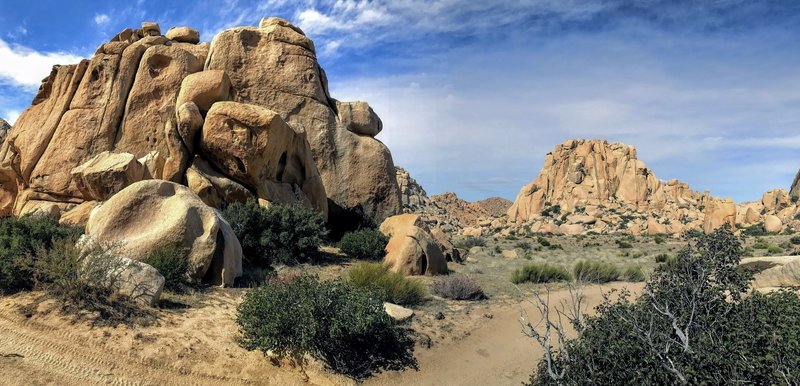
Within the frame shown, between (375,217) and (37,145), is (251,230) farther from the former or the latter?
(37,145)

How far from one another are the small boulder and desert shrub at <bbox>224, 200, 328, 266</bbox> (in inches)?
204

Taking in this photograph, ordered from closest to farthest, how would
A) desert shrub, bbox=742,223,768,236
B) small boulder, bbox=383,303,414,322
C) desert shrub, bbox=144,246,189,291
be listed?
desert shrub, bbox=144,246,189,291 < small boulder, bbox=383,303,414,322 < desert shrub, bbox=742,223,768,236

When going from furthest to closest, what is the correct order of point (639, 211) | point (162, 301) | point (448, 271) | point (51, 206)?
point (639, 211), point (448, 271), point (51, 206), point (162, 301)

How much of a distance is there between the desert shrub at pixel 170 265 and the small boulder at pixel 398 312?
436 centimetres

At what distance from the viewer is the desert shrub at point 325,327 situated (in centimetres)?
880

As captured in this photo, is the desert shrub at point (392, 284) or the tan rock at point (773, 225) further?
the tan rock at point (773, 225)

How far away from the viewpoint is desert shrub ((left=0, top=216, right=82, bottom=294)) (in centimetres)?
879

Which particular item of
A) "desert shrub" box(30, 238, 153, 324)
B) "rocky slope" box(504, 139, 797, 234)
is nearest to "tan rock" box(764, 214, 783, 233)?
"rocky slope" box(504, 139, 797, 234)

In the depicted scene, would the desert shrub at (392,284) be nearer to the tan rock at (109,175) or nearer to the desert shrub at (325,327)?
the desert shrub at (325,327)

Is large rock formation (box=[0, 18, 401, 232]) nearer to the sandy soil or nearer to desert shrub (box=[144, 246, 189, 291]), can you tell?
desert shrub (box=[144, 246, 189, 291])

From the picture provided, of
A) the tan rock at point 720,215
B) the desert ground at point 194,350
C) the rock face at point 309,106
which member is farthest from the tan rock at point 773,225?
the desert ground at point 194,350

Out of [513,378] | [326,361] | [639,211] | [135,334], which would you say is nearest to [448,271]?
[513,378]

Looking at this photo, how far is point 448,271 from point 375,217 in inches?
208

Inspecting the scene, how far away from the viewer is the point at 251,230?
16031mm
